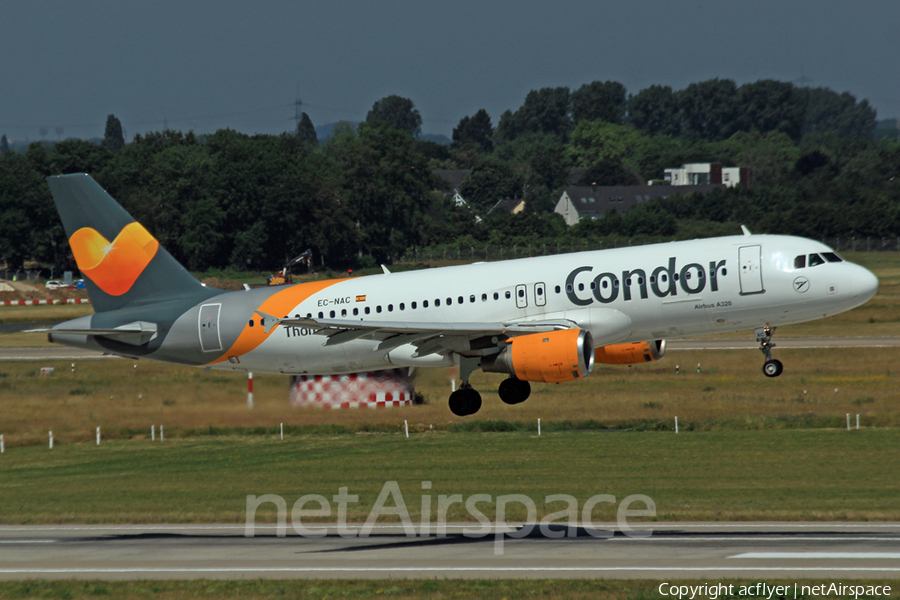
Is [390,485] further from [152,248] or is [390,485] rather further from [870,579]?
[870,579]

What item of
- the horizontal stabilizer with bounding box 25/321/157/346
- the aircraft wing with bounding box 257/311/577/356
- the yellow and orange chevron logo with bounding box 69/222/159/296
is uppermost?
the yellow and orange chevron logo with bounding box 69/222/159/296

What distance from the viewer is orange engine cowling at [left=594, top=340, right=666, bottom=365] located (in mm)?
41656

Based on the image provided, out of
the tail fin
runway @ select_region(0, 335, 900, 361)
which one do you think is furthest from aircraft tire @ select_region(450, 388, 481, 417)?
runway @ select_region(0, 335, 900, 361)

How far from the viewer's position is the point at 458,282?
41344mm

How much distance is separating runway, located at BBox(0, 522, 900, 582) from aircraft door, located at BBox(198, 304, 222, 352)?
8681 millimetres

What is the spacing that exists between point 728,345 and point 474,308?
59402 mm

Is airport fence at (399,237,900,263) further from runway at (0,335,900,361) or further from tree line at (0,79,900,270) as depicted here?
runway at (0,335,900,361)

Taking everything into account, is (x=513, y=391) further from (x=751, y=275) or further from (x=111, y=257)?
(x=111, y=257)

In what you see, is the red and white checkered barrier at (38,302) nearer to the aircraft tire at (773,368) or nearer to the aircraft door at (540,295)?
the aircraft door at (540,295)

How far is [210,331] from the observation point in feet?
144

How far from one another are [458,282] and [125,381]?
45.0m

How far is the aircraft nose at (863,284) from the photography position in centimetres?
3831

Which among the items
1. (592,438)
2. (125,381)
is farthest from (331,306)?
(125,381)

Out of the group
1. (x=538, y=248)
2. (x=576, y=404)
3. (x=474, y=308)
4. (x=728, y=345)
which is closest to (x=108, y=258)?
(x=474, y=308)
